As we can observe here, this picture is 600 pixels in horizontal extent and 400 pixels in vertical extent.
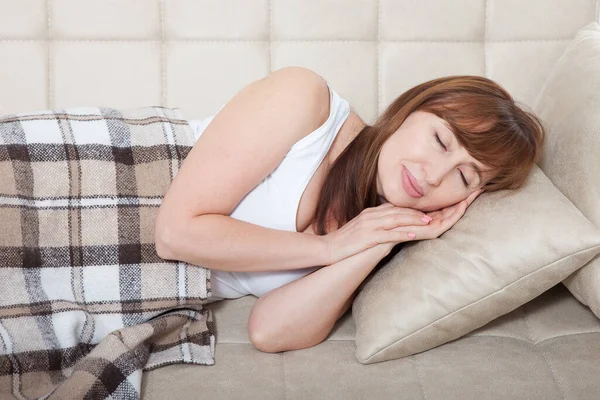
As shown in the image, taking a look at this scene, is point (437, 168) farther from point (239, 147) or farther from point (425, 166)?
point (239, 147)

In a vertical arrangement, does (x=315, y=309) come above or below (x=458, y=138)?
below

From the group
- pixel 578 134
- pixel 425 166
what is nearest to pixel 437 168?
pixel 425 166

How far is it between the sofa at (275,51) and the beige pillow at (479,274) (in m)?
0.14

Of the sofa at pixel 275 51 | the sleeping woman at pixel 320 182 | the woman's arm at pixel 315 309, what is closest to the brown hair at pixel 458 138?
the sleeping woman at pixel 320 182

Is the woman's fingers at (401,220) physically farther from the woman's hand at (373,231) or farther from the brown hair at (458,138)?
the brown hair at (458,138)

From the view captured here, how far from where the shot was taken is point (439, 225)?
5.31ft

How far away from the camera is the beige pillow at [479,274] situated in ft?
4.94

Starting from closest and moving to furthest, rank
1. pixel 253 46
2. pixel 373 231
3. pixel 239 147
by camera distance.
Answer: pixel 239 147 → pixel 373 231 → pixel 253 46

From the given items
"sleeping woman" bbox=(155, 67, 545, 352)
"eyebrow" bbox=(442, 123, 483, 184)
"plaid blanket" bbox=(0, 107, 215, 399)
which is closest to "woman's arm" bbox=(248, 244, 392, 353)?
"sleeping woman" bbox=(155, 67, 545, 352)

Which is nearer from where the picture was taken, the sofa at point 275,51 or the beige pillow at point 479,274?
the beige pillow at point 479,274

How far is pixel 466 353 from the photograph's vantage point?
158cm

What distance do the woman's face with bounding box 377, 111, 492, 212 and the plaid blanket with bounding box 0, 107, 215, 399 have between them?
0.47 meters

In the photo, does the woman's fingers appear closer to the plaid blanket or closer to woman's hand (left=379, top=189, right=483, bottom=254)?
woman's hand (left=379, top=189, right=483, bottom=254)

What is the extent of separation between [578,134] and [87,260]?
3.79 ft
